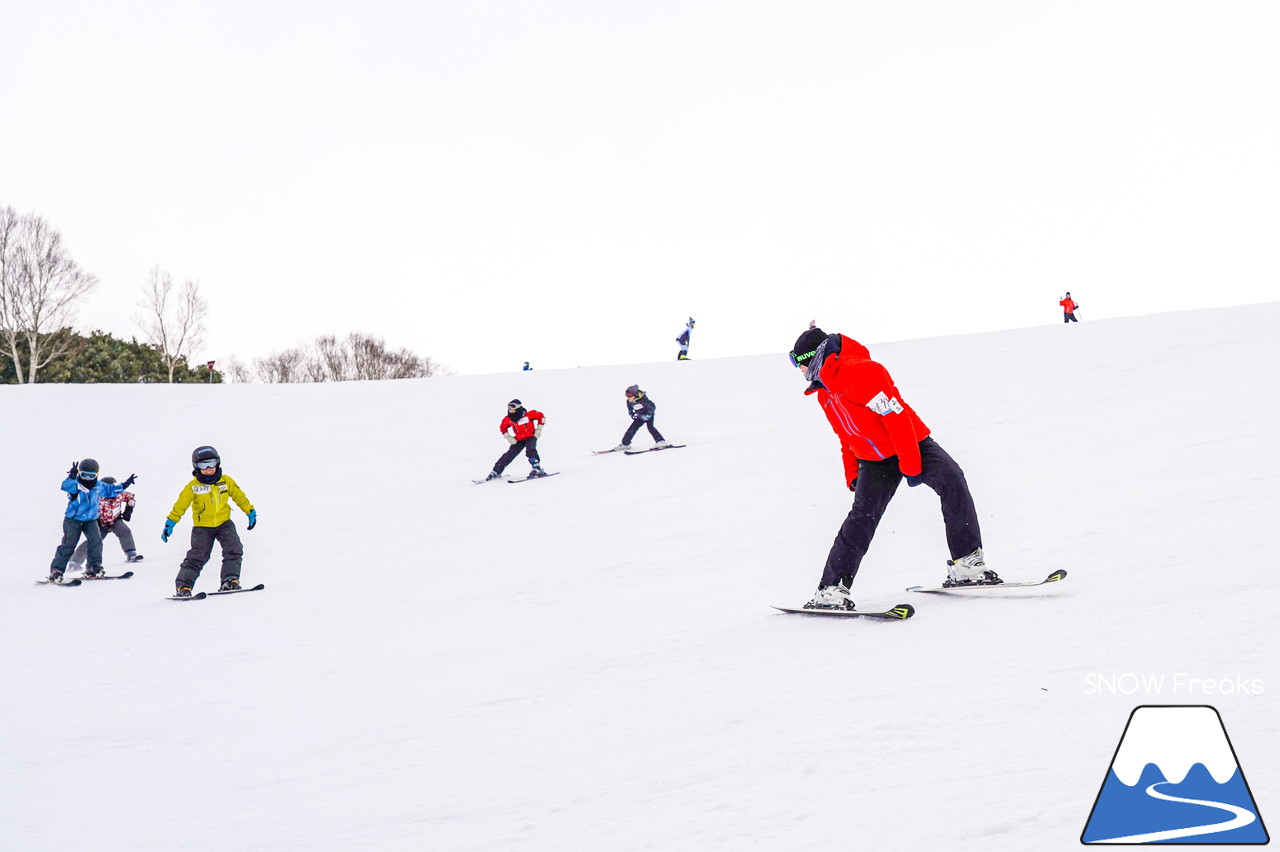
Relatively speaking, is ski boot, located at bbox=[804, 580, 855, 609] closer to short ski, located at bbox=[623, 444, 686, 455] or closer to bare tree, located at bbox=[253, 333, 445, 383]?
short ski, located at bbox=[623, 444, 686, 455]

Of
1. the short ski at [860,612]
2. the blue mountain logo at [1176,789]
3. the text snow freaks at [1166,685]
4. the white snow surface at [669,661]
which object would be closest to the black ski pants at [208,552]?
the white snow surface at [669,661]

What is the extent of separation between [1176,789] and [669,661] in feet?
9.07

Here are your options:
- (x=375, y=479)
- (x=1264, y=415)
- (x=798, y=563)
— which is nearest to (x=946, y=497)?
(x=798, y=563)

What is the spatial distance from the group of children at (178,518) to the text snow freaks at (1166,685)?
8210 millimetres

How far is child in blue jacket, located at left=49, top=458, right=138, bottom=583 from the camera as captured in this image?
11039mm

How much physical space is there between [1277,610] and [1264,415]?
8.06 metres

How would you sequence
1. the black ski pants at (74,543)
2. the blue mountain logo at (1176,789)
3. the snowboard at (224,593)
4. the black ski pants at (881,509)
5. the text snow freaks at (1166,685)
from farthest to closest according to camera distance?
the black ski pants at (74,543)
the snowboard at (224,593)
the black ski pants at (881,509)
the text snow freaks at (1166,685)
the blue mountain logo at (1176,789)

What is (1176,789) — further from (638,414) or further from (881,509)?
(638,414)

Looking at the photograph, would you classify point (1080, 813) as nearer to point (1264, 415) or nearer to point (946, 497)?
point (946, 497)

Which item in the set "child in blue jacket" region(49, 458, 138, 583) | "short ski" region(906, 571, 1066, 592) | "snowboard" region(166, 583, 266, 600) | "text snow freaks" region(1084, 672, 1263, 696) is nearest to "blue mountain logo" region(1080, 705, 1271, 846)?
"text snow freaks" region(1084, 672, 1263, 696)

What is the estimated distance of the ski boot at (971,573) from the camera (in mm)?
5539

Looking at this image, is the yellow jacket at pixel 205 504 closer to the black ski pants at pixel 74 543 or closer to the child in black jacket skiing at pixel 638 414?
the black ski pants at pixel 74 543

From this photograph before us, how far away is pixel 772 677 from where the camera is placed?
4.44 metres

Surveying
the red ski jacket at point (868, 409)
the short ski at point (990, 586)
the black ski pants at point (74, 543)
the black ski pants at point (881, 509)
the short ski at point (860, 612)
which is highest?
the red ski jacket at point (868, 409)
